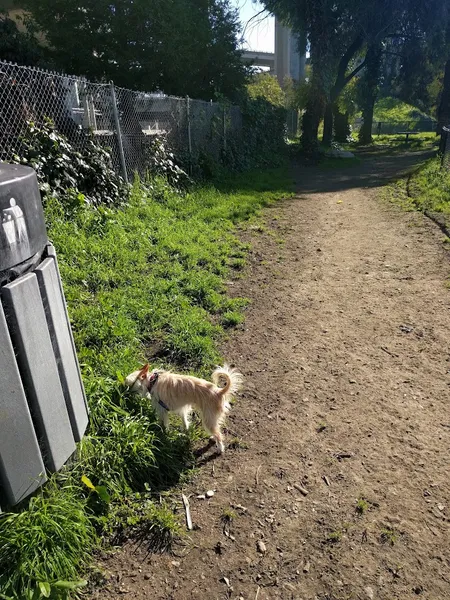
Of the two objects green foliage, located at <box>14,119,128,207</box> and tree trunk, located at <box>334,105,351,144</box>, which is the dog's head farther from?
tree trunk, located at <box>334,105,351,144</box>

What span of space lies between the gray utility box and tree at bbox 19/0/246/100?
1362cm

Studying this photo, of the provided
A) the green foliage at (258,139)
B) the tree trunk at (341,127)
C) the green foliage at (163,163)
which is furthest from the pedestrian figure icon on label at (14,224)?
the tree trunk at (341,127)

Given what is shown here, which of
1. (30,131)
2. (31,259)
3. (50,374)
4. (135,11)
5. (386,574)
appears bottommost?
(386,574)

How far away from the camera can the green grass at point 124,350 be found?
6.20ft

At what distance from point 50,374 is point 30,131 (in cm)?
417

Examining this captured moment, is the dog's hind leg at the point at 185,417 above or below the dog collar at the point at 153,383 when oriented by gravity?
below

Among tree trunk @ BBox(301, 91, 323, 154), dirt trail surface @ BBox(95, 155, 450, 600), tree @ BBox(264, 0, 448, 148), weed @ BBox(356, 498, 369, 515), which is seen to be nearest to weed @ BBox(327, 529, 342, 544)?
dirt trail surface @ BBox(95, 155, 450, 600)

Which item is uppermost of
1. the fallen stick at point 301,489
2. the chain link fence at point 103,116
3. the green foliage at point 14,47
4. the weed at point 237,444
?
the green foliage at point 14,47

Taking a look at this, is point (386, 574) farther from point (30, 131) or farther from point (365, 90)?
point (365, 90)

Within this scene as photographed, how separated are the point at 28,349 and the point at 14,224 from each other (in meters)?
0.48

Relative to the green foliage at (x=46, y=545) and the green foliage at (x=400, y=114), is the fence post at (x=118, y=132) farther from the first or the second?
the green foliage at (x=400, y=114)

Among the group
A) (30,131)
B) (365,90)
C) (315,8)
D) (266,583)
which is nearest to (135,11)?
(315,8)

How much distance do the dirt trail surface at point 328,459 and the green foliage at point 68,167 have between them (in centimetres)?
243

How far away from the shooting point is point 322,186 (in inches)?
476
